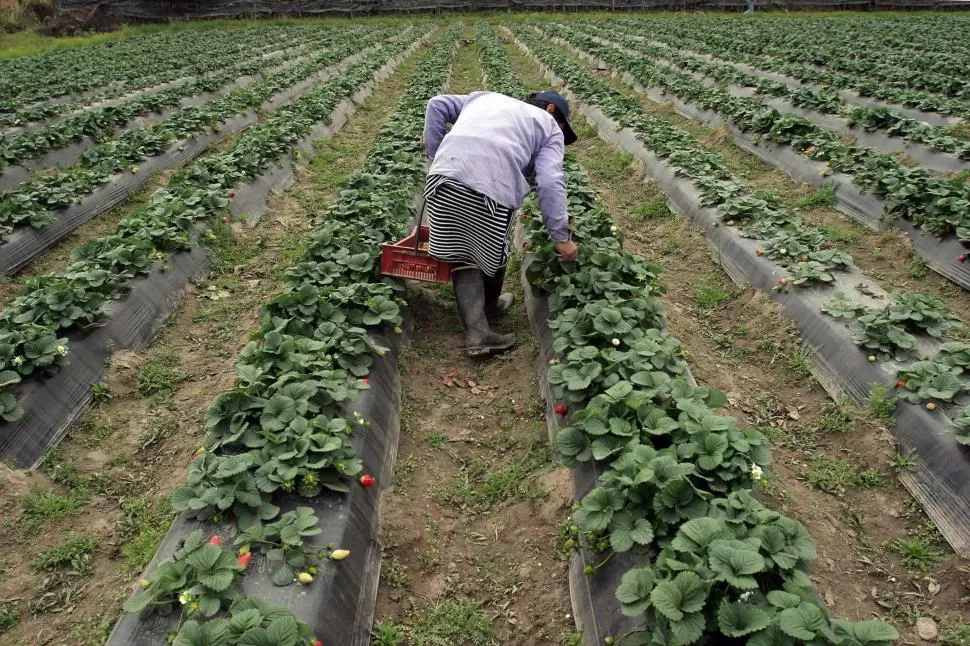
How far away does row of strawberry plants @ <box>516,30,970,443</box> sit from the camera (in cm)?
378

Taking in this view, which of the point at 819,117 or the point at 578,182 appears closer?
the point at 578,182

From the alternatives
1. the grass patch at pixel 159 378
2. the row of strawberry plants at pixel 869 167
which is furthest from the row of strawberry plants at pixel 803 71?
the grass patch at pixel 159 378

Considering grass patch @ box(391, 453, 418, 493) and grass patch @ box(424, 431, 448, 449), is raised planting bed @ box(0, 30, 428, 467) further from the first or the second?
grass patch @ box(424, 431, 448, 449)

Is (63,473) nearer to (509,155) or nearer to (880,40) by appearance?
(509,155)

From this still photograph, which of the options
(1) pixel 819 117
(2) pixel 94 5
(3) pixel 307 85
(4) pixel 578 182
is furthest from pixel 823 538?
(2) pixel 94 5

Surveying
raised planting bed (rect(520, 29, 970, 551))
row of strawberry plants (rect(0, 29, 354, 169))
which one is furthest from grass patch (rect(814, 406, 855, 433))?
row of strawberry plants (rect(0, 29, 354, 169))

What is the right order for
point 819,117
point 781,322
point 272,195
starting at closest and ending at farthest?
point 781,322 → point 272,195 → point 819,117

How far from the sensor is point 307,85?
1670cm

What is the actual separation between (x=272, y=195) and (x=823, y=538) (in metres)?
7.72

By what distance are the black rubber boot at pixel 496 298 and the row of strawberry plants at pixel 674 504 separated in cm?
102

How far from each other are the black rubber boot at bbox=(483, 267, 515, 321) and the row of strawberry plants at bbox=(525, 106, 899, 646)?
3.34ft

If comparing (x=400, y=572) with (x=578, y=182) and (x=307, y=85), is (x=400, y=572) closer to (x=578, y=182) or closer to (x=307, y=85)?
(x=578, y=182)

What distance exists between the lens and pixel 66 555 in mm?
3244

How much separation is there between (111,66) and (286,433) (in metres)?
21.7
